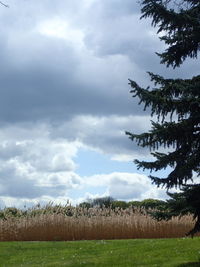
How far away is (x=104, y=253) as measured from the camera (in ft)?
51.7

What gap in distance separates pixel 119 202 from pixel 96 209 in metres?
14.7

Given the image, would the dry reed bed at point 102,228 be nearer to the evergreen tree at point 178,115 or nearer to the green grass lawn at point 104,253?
the green grass lawn at point 104,253

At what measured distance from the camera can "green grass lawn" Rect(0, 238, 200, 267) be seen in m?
14.0

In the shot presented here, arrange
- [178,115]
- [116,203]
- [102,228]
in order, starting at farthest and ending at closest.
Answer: [116,203]
[102,228]
[178,115]

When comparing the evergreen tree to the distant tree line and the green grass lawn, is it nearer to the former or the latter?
the green grass lawn

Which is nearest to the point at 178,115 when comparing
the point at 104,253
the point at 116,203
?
the point at 104,253

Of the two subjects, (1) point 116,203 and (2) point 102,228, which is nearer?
(2) point 102,228

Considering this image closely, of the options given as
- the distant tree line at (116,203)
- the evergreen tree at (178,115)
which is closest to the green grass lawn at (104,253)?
the evergreen tree at (178,115)

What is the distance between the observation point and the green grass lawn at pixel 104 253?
45.8 feet

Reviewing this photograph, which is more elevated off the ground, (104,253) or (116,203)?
(116,203)

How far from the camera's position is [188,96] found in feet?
39.1

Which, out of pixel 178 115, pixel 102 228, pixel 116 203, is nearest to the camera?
pixel 178 115

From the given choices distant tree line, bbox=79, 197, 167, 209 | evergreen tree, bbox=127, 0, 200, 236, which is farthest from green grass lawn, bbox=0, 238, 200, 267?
distant tree line, bbox=79, 197, 167, 209

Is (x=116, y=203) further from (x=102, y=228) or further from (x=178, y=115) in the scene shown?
(x=178, y=115)
